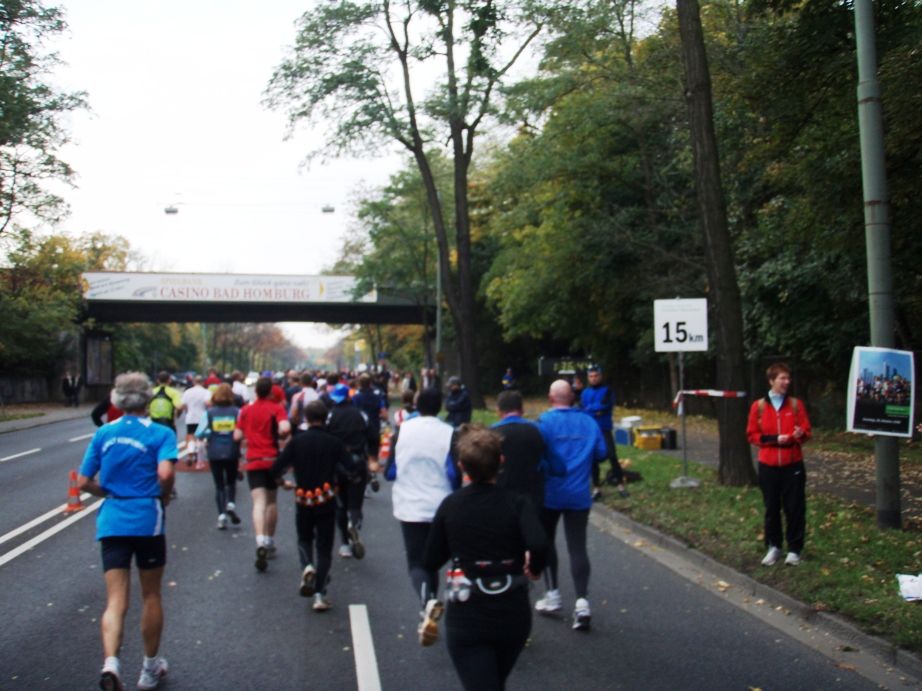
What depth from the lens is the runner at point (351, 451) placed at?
882cm

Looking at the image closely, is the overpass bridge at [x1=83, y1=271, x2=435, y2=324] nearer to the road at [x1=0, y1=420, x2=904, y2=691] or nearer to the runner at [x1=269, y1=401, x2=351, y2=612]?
the road at [x1=0, y1=420, x2=904, y2=691]

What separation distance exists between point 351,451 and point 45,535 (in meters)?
3.57

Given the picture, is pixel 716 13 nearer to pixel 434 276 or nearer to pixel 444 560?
pixel 444 560

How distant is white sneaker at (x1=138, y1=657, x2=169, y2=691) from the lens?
504 cm

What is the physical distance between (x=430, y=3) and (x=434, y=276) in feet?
76.9

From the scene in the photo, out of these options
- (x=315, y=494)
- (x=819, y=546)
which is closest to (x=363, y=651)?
(x=315, y=494)

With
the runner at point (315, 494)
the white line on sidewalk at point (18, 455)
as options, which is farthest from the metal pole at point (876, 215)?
the white line on sidewalk at point (18, 455)

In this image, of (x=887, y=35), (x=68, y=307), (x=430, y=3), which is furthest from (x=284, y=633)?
(x=68, y=307)

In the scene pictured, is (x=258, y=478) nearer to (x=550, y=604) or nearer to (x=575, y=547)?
(x=550, y=604)

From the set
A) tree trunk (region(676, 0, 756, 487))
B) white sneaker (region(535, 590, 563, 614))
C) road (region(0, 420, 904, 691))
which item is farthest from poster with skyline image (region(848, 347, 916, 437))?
tree trunk (region(676, 0, 756, 487))

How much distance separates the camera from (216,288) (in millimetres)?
51094

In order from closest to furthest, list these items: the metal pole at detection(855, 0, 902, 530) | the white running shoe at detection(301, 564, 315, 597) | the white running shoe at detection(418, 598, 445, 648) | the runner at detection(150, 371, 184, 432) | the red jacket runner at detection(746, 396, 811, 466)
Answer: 1. the white running shoe at detection(418, 598, 445, 648)
2. the white running shoe at detection(301, 564, 315, 597)
3. the red jacket runner at detection(746, 396, 811, 466)
4. the metal pole at detection(855, 0, 902, 530)
5. the runner at detection(150, 371, 184, 432)

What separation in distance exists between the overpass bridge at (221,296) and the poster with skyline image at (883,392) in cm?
4021

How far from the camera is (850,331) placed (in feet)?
62.2
